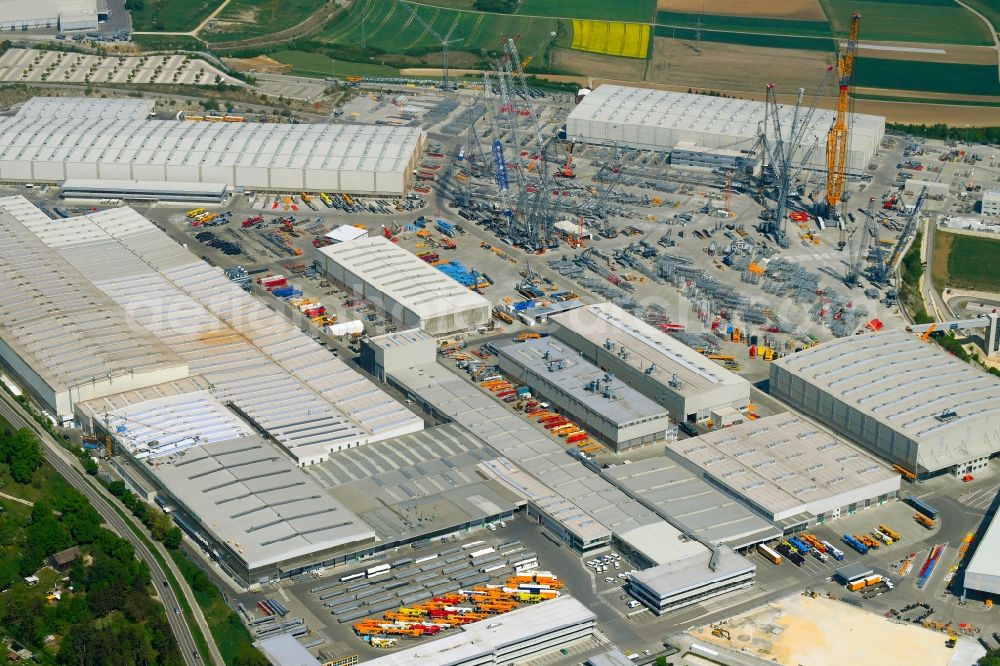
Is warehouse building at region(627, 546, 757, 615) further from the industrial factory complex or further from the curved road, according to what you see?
the curved road

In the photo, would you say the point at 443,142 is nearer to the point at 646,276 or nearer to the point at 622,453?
the point at 646,276

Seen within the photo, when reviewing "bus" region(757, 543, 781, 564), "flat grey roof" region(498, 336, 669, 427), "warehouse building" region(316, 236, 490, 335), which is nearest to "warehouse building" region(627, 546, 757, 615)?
"bus" region(757, 543, 781, 564)

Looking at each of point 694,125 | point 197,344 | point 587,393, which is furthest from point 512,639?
point 694,125

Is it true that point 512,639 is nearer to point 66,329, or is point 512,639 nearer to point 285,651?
point 285,651

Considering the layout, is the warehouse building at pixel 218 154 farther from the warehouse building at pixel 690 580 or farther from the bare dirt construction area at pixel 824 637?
the bare dirt construction area at pixel 824 637

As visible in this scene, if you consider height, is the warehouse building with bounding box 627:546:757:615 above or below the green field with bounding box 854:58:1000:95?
below

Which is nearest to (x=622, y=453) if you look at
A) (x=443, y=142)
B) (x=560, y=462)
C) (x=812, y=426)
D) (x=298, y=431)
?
(x=560, y=462)
